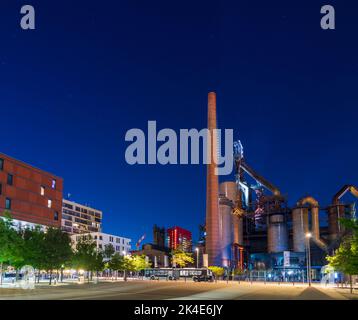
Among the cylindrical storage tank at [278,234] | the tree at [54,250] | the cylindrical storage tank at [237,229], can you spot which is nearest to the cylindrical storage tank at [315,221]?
the cylindrical storage tank at [278,234]

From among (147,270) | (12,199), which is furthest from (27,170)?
(147,270)

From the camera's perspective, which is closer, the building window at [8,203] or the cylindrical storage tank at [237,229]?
the building window at [8,203]

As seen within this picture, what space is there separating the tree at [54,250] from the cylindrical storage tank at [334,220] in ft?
265

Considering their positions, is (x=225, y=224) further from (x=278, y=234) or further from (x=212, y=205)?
(x=212, y=205)

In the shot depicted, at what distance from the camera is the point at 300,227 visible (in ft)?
416

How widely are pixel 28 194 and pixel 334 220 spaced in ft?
271

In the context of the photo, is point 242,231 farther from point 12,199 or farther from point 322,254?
point 12,199

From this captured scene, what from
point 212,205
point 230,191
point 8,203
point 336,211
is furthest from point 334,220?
Answer: point 8,203

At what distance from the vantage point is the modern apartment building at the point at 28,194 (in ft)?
278

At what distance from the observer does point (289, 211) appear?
136 meters

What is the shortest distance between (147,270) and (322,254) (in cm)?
5318

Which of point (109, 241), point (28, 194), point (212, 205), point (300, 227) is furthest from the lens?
point (109, 241)

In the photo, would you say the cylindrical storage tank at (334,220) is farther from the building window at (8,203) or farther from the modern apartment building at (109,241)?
the building window at (8,203)
